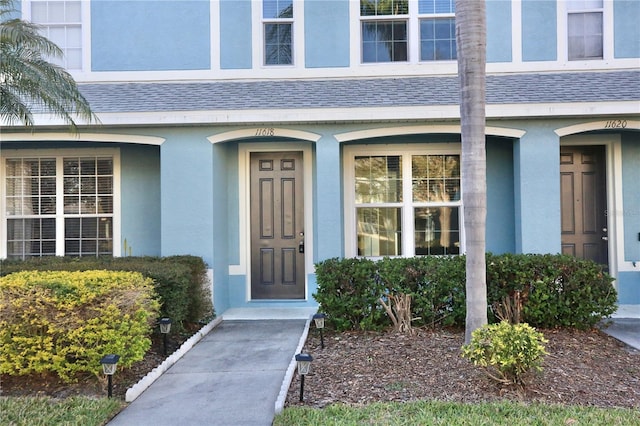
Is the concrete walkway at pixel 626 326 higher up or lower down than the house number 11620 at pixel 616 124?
lower down

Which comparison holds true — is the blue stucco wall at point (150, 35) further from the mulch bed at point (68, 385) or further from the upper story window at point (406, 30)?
the mulch bed at point (68, 385)

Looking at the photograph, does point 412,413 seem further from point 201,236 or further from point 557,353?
point 201,236

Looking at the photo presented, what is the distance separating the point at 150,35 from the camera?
7953mm

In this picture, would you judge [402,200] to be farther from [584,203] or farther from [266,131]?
[584,203]

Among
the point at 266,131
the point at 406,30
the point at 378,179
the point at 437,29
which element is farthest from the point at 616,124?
the point at 266,131

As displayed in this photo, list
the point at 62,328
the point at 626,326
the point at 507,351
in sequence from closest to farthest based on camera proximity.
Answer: the point at 507,351
the point at 62,328
the point at 626,326

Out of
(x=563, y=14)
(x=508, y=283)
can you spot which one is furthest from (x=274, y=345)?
(x=563, y=14)

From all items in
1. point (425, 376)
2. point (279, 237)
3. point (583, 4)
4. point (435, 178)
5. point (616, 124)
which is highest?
point (583, 4)

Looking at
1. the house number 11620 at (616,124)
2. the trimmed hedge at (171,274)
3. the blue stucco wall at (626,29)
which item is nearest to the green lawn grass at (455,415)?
the trimmed hedge at (171,274)

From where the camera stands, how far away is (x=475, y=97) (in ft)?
16.1

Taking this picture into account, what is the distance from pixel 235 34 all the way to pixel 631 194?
23.9 ft

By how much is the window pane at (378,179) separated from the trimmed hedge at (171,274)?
10.1ft

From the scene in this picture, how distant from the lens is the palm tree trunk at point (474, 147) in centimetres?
486

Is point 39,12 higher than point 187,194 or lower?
higher
